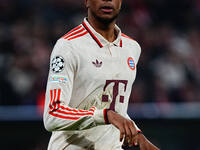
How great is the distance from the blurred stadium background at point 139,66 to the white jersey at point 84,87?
4.34m

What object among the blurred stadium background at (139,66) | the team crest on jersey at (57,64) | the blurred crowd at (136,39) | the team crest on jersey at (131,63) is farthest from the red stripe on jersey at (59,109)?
the blurred crowd at (136,39)

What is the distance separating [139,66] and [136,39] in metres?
1.15

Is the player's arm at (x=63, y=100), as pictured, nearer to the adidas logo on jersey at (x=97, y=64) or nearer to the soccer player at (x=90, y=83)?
the soccer player at (x=90, y=83)

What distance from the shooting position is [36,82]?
9.14 meters

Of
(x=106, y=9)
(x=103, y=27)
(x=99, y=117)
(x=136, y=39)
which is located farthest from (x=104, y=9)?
(x=136, y=39)

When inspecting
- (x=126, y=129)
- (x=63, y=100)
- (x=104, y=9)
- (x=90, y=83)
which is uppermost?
(x=104, y=9)

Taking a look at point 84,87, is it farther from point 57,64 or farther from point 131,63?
point 131,63

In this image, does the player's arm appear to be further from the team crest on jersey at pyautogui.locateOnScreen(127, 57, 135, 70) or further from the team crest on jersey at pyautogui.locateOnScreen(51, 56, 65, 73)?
the team crest on jersey at pyautogui.locateOnScreen(127, 57, 135, 70)

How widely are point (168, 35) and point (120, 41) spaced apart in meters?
6.83

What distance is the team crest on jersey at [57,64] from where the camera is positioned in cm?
375

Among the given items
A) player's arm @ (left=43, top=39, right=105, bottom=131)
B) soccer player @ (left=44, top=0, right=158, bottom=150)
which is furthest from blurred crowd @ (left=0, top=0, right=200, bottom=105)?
player's arm @ (left=43, top=39, right=105, bottom=131)

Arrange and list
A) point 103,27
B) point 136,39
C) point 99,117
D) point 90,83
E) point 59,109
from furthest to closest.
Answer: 1. point 136,39
2. point 103,27
3. point 90,83
4. point 59,109
5. point 99,117

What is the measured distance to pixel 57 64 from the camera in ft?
12.3

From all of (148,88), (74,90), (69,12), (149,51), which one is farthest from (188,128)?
(74,90)
